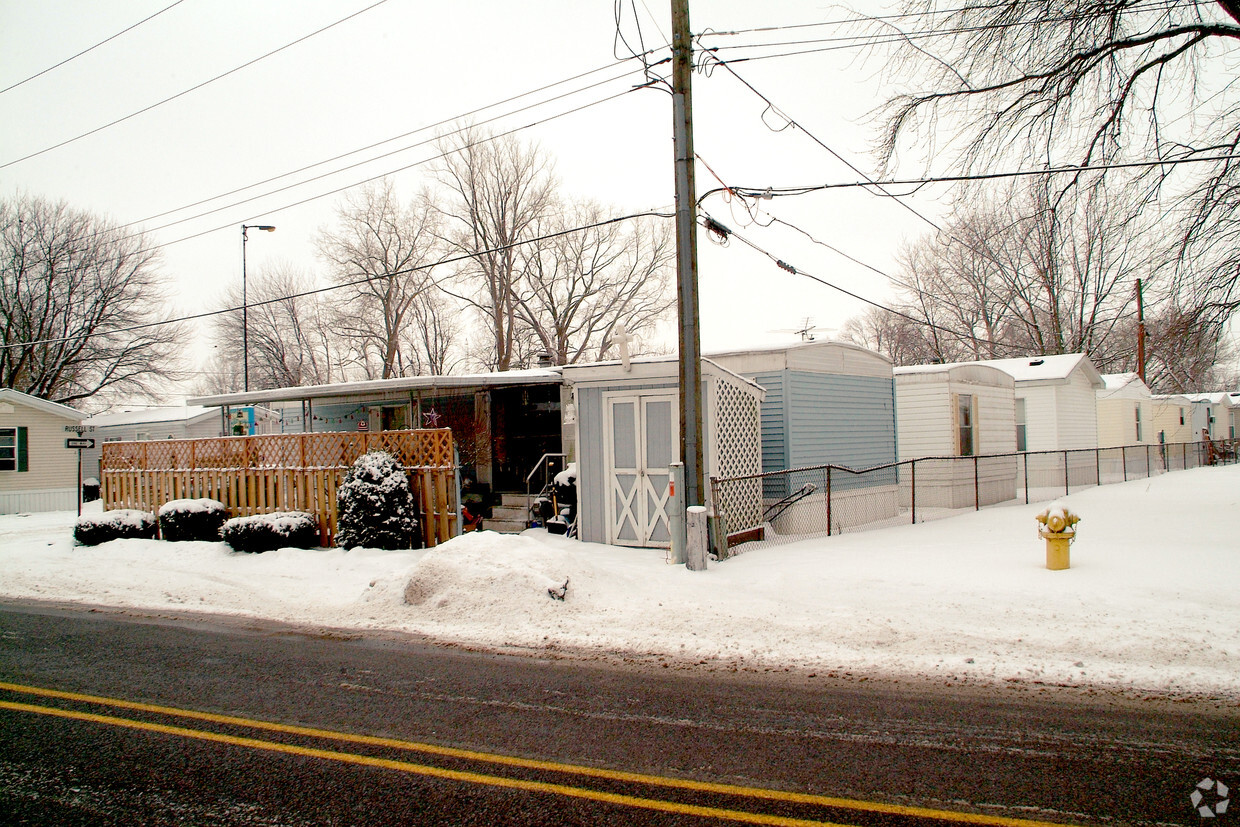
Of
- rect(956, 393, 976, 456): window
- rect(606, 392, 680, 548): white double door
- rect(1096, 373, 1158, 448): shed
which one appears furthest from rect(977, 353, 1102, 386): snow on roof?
rect(606, 392, 680, 548): white double door

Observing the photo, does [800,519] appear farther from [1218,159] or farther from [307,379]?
[307,379]

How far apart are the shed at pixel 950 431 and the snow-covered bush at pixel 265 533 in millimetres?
12865

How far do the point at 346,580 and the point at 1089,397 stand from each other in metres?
25.7

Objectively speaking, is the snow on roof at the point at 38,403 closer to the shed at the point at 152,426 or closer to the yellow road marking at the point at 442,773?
the shed at the point at 152,426

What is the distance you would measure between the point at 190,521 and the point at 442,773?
11.4 metres

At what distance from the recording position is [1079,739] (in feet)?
14.4

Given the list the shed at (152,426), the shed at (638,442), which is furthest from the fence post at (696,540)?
the shed at (152,426)

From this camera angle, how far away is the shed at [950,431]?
56.3 ft

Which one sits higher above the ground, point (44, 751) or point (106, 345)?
point (106, 345)

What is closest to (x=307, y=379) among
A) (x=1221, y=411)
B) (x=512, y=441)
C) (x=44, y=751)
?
(x=512, y=441)

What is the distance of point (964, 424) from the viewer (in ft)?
58.4

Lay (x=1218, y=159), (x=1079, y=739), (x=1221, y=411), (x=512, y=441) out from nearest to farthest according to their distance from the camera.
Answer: (x=1079, y=739) < (x=1218, y=159) < (x=512, y=441) < (x=1221, y=411)

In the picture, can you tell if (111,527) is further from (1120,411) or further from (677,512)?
(1120,411)

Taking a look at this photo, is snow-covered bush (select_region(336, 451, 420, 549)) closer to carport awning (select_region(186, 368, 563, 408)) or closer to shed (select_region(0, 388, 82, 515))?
carport awning (select_region(186, 368, 563, 408))
